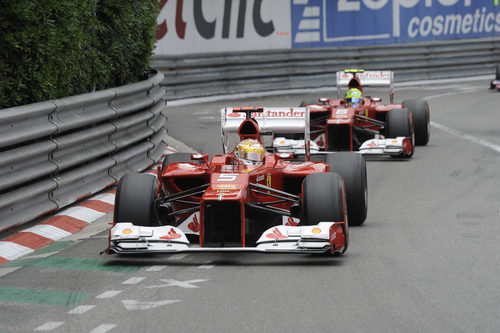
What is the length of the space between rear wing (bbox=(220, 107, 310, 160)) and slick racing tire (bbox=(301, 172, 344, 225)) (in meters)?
1.98

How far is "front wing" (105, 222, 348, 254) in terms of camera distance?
780 cm

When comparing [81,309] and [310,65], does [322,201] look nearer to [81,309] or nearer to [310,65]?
[81,309]

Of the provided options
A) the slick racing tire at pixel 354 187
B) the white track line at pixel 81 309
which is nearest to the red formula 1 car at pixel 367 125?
the slick racing tire at pixel 354 187

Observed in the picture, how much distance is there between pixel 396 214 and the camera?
33.9 ft

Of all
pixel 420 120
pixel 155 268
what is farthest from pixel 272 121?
pixel 420 120

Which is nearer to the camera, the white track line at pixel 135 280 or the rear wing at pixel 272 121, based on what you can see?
the white track line at pixel 135 280

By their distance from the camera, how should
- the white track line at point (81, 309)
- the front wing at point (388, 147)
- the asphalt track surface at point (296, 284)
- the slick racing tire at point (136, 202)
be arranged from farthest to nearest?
→ 1. the front wing at point (388, 147)
2. the slick racing tire at point (136, 202)
3. the white track line at point (81, 309)
4. the asphalt track surface at point (296, 284)

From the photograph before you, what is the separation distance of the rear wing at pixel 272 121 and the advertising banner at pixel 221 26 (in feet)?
56.0

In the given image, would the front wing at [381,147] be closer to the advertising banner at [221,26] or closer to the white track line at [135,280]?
the white track line at [135,280]

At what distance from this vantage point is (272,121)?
1052 cm

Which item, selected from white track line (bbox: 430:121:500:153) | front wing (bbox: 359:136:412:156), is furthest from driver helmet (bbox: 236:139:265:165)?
white track line (bbox: 430:121:500:153)

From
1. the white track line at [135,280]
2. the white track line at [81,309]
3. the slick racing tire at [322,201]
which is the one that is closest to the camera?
the white track line at [81,309]

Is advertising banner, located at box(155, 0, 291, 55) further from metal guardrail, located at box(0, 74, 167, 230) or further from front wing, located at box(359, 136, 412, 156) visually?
metal guardrail, located at box(0, 74, 167, 230)

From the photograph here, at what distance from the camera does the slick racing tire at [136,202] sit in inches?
332
